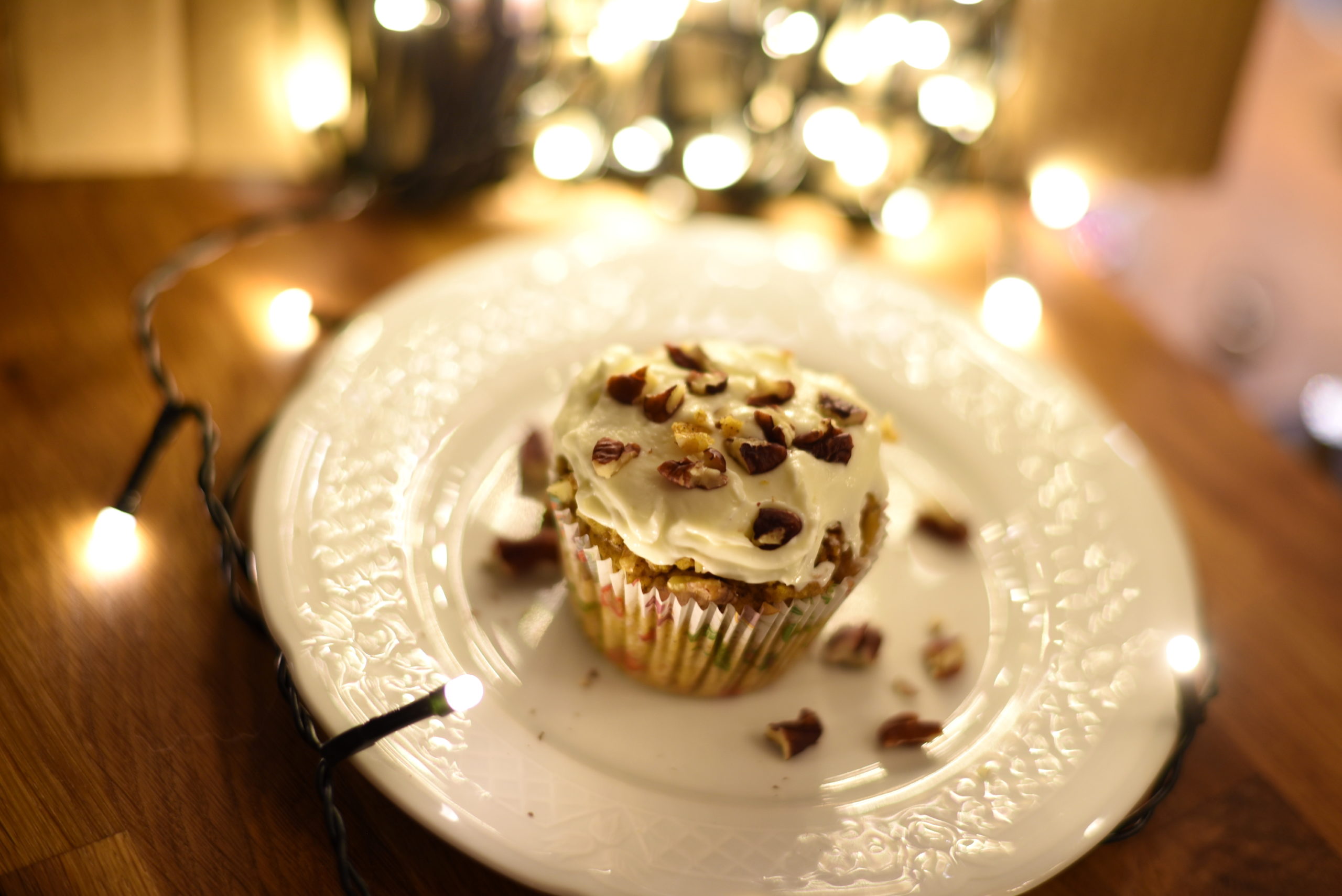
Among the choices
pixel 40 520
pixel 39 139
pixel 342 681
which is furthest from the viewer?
pixel 39 139

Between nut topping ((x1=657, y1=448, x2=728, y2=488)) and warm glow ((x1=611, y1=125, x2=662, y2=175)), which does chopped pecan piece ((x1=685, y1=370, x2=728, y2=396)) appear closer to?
nut topping ((x1=657, y1=448, x2=728, y2=488))

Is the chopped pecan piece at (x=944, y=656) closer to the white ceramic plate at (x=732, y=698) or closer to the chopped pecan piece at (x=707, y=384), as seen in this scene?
the white ceramic plate at (x=732, y=698)

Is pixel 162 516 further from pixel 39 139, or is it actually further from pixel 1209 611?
pixel 1209 611

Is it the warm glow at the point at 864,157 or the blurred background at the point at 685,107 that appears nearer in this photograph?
the blurred background at the point at 685,107

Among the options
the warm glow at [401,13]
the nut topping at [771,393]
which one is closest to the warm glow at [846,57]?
the warm glow at [401,13]

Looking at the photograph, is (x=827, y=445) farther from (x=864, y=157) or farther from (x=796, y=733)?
(x=864, y=157)

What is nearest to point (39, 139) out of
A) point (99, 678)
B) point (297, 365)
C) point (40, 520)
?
point (297, 365)

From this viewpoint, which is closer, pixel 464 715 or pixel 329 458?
pixel 464 715

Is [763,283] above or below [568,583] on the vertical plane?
above
